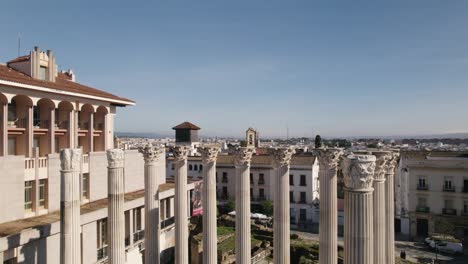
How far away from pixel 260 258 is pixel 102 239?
1523 cm

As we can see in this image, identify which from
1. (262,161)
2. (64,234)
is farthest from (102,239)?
(262,161)

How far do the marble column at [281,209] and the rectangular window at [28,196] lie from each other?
15.5m

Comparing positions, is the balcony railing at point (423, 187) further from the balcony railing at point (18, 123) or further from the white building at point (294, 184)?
the balcony railing at point (18, 123)

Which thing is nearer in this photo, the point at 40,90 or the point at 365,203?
the point at 365,203

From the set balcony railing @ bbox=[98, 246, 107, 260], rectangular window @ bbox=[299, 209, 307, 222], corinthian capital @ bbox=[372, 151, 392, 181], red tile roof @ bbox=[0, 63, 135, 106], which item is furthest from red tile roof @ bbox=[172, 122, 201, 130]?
corinthian capital @ bbox=[372, 151, 392, 181]

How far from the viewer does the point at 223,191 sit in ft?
207

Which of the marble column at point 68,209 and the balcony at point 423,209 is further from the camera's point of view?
the balcony at point 423,209

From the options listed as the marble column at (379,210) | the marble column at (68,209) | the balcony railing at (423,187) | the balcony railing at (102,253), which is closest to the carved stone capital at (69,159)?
the marble column at (68,209)

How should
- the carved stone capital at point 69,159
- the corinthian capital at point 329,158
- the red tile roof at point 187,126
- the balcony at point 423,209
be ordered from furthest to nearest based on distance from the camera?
the red tile roof at point 187,126, the balcony at point 423,209, the corinthian capital at point 329,158, the carved stone capital at point 69,159

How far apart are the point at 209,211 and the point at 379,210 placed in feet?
29.7

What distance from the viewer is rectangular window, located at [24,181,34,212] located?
22.4 meters

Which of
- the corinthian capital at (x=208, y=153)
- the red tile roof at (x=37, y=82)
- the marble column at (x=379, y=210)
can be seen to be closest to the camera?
the marble column at (x=379, y=210)

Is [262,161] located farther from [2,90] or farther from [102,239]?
[2,90]

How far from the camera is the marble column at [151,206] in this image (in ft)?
64.9
